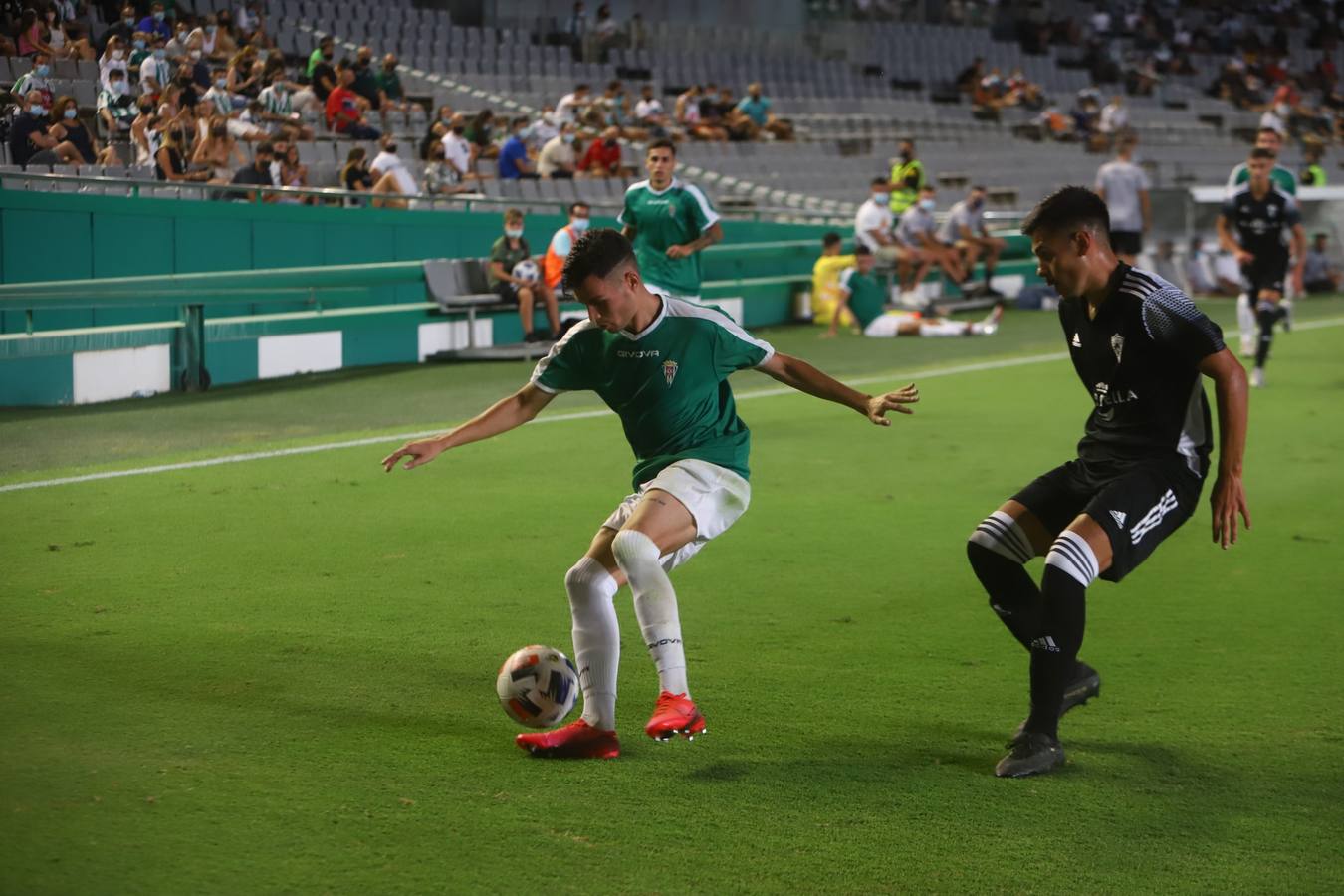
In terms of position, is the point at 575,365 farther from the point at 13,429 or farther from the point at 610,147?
the point at 610,147

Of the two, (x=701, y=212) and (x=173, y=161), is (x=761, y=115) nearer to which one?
(x=173, y=161)

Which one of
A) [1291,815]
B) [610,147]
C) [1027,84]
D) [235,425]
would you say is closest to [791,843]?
[1291,815]

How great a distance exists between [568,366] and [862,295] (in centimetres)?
1642

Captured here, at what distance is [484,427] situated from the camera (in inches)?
220

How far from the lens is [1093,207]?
5230 millimetres

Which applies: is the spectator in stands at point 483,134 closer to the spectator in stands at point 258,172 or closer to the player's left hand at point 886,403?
the spectator in stands at point 258,172

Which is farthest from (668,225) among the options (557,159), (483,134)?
(557,159)

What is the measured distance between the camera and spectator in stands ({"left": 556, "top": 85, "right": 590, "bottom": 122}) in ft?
81.4

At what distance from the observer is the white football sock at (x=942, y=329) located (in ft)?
69.5

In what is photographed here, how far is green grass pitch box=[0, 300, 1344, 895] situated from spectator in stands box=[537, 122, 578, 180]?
1197 centimetres

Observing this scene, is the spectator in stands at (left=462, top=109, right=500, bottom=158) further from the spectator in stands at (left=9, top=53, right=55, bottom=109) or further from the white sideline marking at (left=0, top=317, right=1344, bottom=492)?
the spectator in stands at (left=9, top=53, right=55, bottom=109)

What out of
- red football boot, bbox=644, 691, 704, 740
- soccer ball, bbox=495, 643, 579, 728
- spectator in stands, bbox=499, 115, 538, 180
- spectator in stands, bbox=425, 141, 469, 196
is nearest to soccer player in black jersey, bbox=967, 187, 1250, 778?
red football boot, bbox=644, 691, 704, 740

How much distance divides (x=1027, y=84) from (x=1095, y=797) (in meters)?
39.6

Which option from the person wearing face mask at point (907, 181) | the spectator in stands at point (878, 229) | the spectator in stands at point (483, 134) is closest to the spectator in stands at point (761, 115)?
the person wearing face mask at point (907, 181)
